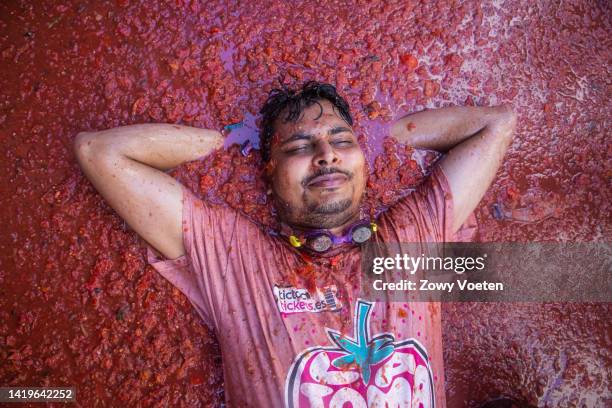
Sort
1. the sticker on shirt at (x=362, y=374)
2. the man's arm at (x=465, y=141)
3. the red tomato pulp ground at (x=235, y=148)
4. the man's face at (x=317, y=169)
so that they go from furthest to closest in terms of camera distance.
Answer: the red tomato pulp ground at (x=235, y=148), the man's arm at (x=465, y=141), the man's face at (x=317, y=169), the sticker on shirt at (x=362, y=374)

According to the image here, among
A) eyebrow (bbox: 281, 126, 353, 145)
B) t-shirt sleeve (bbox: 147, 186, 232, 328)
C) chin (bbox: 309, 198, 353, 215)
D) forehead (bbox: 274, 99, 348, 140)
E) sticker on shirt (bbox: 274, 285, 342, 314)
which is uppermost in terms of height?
forehead (bbox: 274, 99, 348, 140)

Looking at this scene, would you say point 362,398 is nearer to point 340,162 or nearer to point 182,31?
point 340,162

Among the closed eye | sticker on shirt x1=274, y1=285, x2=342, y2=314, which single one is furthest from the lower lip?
sticker on shirt x1=274, y1=285, x2=342, y2=314

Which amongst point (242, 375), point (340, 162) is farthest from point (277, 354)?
point (340, 162)

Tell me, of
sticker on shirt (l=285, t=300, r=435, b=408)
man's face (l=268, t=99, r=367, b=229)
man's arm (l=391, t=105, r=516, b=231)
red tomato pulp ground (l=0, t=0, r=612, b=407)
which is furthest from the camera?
red tomato pulp ground (l=0, t=0, r=612, b=407)

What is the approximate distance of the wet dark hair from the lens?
6.91 ft

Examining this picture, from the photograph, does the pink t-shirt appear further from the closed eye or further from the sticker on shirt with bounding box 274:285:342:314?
the closed eye

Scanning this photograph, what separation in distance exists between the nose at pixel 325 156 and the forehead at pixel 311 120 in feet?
0.39

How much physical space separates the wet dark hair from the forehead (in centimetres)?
2

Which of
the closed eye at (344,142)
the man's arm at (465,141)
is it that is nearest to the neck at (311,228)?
the closed eye at (344,142)

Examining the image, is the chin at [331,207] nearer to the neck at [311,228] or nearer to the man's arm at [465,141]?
the neck at [311,228]

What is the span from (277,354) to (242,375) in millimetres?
165

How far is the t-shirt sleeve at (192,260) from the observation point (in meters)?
1.99

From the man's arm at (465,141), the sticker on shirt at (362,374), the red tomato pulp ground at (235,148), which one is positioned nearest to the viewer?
the sticker on shirt at (362,374)
